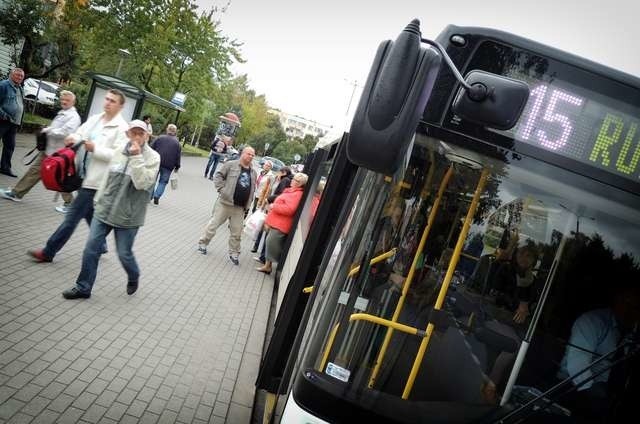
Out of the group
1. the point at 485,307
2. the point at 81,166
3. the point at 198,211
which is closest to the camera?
the point at 485,307

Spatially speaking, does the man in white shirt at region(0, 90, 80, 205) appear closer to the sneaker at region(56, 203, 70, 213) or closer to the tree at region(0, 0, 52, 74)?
the sneaker at region(56, 203, 70, 213)

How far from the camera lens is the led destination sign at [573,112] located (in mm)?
2229

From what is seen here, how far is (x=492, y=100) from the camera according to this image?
7.06 ft

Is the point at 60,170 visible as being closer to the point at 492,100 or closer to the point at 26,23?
the point at 492,100

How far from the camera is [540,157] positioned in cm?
229

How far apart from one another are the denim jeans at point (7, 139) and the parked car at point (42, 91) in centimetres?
1575

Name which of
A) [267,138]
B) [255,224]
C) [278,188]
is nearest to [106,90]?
[278,188]

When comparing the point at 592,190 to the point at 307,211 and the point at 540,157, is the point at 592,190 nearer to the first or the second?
the point at 540,157

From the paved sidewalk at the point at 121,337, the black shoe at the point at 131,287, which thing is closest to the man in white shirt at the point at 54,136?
the paved sidewalk at the point at 121,337

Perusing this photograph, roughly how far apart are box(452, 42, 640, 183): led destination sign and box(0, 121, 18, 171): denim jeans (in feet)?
31.1

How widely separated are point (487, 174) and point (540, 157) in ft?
0.83

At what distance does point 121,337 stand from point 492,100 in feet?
14.1

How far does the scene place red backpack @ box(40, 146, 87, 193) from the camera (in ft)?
18.2

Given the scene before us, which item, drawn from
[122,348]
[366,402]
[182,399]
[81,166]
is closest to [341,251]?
[366,402]
